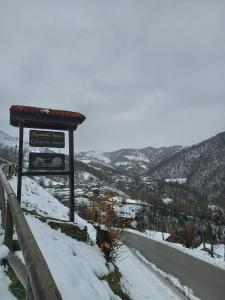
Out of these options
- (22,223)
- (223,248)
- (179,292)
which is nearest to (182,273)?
(179,292)

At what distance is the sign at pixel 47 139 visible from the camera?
12.6 metres

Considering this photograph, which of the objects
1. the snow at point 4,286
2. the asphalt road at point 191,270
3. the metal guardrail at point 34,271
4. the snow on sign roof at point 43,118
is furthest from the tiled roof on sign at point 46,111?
the metal guardrail at point 34,271

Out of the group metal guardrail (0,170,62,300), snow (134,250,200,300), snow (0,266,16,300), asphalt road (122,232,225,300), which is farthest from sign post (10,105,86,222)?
metal guardrail (0,170,62,300)

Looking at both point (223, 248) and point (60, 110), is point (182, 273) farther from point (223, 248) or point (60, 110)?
point (223, 248)

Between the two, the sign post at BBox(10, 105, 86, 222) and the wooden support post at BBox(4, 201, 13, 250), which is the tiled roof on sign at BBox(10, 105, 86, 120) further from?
the wooden support post at BBox(4, 201, 13, 250)

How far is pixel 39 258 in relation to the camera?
6.31ft

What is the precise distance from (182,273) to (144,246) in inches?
361

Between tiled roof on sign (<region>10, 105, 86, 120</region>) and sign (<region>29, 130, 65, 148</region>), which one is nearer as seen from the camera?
tiled roof on sign (<region>10, 105, 86, 120</region>)

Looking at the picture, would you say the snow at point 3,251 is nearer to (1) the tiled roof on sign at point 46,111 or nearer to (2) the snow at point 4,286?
(2) the snow at point 4,286

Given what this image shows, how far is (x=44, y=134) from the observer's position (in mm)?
12867

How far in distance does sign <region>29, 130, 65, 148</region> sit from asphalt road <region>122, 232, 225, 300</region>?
931 cm

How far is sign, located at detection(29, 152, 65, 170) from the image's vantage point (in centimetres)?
1226

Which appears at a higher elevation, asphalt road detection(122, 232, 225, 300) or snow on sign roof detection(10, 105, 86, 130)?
snow on sign roof detection(10, 105, 86, 130)

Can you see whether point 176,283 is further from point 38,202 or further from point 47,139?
point 47,139
